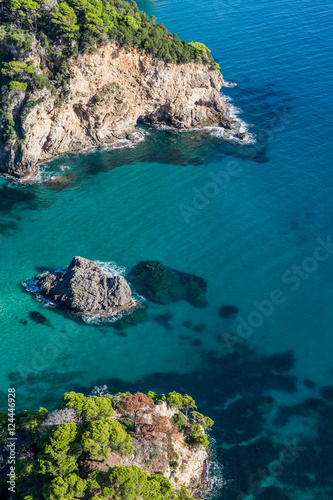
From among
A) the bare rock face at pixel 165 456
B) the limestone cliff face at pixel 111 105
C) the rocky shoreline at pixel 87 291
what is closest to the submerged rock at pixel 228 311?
the rocky shoreline at pixel 87 291

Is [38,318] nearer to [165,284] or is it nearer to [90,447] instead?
[165,284]

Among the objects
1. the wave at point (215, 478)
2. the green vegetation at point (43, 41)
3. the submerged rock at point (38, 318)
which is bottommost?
the wave at point (215, 478)

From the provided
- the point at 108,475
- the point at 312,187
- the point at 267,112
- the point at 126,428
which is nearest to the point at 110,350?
the point at 126,428

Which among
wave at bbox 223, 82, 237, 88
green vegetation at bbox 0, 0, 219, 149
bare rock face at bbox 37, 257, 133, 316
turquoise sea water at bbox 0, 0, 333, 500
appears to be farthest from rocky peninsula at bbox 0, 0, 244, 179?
bare rock face at bbox 37, 257, 133, 316

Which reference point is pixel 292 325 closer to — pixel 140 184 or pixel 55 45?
pixel 140 184

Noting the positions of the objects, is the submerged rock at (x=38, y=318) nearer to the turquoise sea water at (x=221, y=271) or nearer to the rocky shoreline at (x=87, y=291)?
the turquoise sea water at (x=221, y=271)

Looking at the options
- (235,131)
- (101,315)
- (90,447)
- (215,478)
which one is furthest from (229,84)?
(90,447)

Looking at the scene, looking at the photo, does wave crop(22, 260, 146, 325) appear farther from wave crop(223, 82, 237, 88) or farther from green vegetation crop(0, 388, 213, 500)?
wave crop(223, 82, 237, 88)
